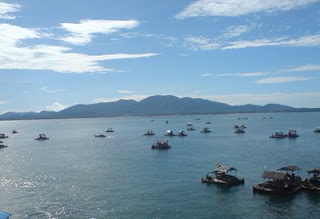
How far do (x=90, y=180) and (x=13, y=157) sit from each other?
5003 cm

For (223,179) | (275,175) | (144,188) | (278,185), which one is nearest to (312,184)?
(278,185)

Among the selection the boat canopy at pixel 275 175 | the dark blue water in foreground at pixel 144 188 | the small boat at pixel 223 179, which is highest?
the boat canopy at pixel 275 175

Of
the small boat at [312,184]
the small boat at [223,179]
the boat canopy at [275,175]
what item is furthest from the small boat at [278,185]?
the small boat at [223,179]

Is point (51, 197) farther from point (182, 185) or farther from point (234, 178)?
point (234, 178)

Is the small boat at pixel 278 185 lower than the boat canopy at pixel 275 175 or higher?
lower

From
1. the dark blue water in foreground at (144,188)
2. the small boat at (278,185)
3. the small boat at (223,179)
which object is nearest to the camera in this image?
the dark blue water in foreground at (144,188)

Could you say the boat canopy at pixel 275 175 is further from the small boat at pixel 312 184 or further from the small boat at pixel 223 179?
the small boat at pixel 223 179

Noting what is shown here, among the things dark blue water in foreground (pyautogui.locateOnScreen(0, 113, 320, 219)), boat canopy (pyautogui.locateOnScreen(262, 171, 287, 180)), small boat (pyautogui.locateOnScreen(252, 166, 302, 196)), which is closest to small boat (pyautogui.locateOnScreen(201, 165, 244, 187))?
dark blue water in foreground (pyautogui.locateOnScreen(0, 113, 320, 219))

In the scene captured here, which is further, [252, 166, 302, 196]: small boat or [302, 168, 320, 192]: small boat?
[302, 168, 320, 192]: small boat

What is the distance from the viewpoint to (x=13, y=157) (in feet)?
356

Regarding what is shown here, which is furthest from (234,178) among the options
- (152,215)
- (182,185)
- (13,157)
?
(13,157)

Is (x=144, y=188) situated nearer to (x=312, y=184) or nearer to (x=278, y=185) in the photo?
(x=278, y=185)

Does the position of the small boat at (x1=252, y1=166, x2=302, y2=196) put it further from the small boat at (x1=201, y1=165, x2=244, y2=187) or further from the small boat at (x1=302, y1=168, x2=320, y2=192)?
the small boat at (x1=201, y1=165, x2=244, y2=187)

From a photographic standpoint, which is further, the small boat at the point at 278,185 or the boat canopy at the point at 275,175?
the boat canopy at the point at 275,175
